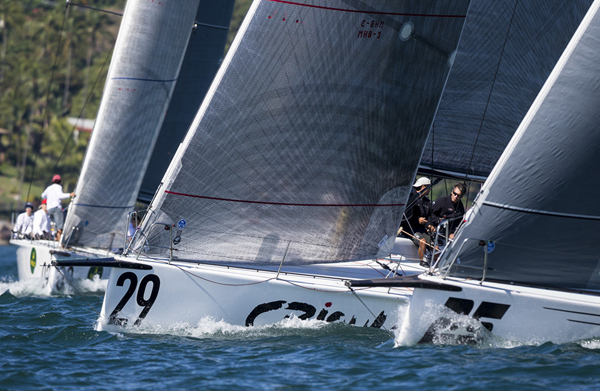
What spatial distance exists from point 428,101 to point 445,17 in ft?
3.20

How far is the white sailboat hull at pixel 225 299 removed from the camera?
8.19 metres

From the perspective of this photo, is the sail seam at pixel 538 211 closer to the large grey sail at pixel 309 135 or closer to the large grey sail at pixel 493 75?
the large grey sail at pixel 309 135

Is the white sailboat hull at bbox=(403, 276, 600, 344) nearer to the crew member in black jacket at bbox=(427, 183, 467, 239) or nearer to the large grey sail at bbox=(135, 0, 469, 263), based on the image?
the large grey sail at bbox=(135, 0, 469, 263)

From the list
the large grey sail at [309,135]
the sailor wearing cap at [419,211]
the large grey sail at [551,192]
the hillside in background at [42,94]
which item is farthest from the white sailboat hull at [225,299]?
the hillside in background at [42,94]

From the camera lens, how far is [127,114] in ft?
44.0

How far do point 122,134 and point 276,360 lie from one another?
756cm

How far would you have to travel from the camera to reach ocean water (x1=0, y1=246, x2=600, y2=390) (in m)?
6.20

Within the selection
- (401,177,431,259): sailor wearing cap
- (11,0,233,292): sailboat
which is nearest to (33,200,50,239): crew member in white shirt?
(11,0,233,292): sailboat

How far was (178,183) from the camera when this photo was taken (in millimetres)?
8258

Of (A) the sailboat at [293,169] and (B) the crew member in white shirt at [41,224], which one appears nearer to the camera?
(A) the sailboat at [293,169]

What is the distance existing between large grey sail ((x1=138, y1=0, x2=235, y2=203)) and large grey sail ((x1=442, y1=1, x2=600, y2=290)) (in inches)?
355

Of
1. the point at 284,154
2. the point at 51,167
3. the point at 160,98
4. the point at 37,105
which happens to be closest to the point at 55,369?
the point at 284,154

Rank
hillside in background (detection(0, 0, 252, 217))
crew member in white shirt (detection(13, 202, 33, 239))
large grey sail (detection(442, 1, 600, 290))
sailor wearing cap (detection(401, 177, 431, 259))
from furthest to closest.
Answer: hillside in background (detection(0, 0, 252, 217)), crew member in white shirt (detection(13, 202, 33, 239)), sailor wearing cap (detection(401, 177, 431, 259)), large grey sail (detection(442, 1, 600, 290))

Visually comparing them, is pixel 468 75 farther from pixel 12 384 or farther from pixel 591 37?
pixel 12 384
